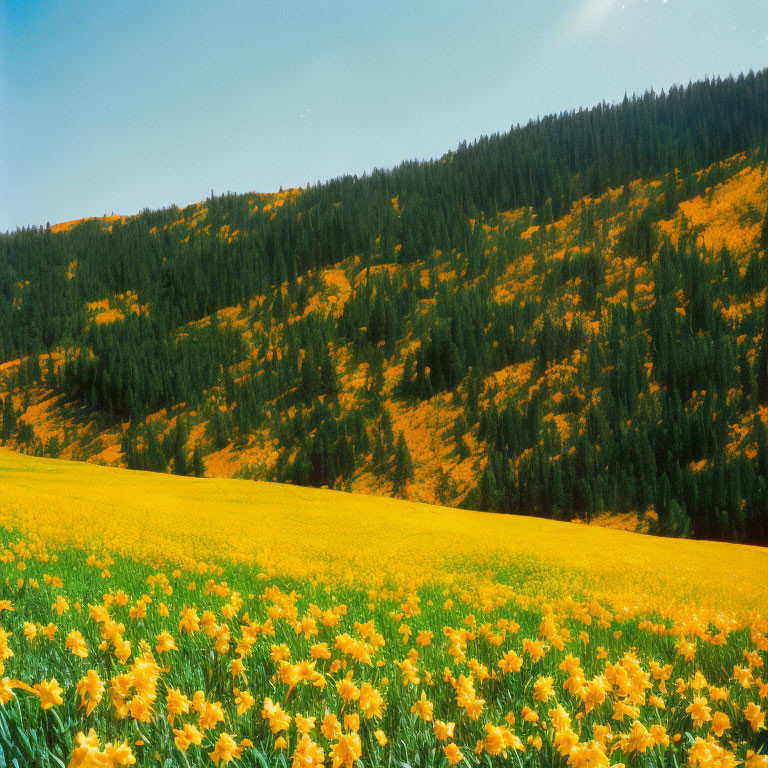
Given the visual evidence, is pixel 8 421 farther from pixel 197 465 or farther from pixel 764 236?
pixel 764 236

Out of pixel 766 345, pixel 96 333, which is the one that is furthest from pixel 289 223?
pixel 766 345

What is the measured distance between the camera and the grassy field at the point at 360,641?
2.72m

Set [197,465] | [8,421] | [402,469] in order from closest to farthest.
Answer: [402,469], [197,465], [8,421]

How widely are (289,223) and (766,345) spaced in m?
52.2

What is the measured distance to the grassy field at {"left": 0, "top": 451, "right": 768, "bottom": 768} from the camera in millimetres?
2717

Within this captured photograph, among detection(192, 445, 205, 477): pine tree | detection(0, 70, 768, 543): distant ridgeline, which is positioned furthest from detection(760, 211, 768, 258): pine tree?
detection(192, 445, 205, 477): pine tree

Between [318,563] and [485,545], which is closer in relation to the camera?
[318,563]

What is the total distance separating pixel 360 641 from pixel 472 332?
37305 mm

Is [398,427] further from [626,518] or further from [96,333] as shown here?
[96,333]

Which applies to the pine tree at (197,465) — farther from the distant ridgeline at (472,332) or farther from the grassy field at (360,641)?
the grassy field at (360,641)

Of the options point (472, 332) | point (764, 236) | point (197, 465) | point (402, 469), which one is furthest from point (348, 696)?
point (764, 236)

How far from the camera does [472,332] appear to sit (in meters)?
40.1

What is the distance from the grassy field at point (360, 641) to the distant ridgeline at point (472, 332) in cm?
1319

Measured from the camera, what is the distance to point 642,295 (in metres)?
37.7
